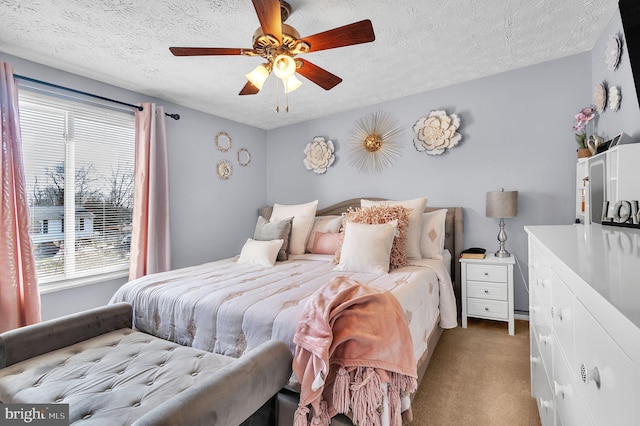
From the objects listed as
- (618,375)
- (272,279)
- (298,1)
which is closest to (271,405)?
(272,279)

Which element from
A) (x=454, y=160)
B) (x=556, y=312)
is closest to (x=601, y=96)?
(x=454, y=160)

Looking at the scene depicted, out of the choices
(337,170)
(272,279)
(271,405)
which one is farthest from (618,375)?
(337,170)

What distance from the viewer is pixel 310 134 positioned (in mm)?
4141

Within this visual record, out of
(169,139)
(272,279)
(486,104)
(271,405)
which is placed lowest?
(271,405)

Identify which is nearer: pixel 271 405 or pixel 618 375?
pixel 618 375

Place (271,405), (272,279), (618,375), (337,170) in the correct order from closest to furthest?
(618,375)
(271,405)
(272,279)
(337,170)

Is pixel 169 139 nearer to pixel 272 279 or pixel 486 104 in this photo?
pixel 272 279

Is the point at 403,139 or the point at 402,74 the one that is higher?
the point at 402,74

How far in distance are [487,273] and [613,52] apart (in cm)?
181

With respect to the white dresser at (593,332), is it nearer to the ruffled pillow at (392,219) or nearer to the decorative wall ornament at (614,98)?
the ruffled pillow at (392,219)

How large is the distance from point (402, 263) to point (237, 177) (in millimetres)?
2599

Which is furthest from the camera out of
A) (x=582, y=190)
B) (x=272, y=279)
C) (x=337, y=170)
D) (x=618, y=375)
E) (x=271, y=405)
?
(x=337, y=170)

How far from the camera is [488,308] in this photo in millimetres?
2717

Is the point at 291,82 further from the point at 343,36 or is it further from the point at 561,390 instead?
the point at 561,390
